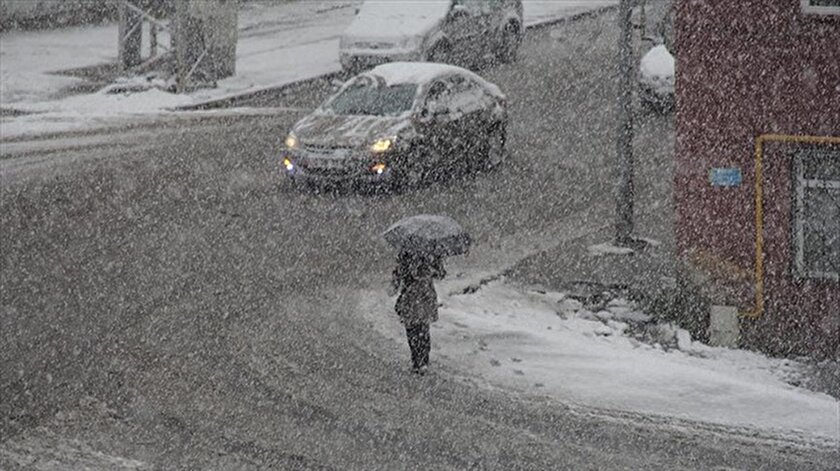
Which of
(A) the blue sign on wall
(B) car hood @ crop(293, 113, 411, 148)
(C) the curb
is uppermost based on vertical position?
→ (A) the blue sign on wall

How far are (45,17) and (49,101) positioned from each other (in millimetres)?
8887

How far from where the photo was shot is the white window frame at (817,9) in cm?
1495

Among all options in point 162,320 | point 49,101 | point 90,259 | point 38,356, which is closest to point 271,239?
point 90,259

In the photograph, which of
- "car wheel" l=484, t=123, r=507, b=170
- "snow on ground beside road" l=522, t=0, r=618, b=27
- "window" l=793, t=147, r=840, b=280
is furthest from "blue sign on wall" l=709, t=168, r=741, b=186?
"snow on ground beside road" l=522, t=0, r=618, b=27

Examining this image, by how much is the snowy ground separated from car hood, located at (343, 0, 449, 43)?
74.3 inches

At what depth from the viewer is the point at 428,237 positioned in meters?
12.9

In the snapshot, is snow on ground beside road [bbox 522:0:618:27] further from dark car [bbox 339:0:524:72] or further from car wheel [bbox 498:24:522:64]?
dark car [bbox 339:0:524:72]

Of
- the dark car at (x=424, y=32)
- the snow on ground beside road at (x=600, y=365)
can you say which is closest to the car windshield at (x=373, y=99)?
the snow on ground beside road at (x=600, y=365)

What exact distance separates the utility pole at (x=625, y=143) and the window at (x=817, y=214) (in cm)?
317

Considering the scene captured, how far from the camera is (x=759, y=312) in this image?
15562mm

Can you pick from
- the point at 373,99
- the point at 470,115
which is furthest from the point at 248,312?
the point at 470,115

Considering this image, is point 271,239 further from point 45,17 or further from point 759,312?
point 45,17

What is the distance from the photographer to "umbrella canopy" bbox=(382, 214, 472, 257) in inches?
508

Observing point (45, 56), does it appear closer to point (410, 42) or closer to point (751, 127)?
point (410, 42)
